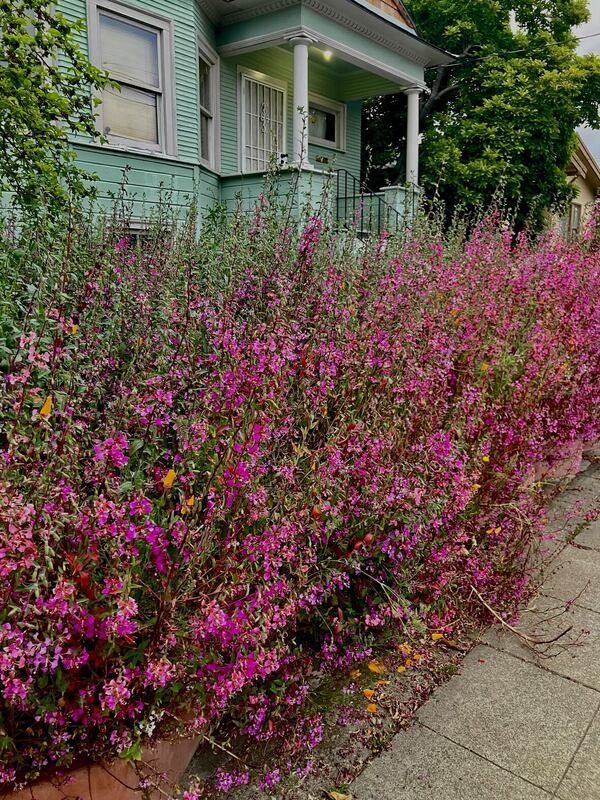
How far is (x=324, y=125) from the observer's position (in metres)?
13.5

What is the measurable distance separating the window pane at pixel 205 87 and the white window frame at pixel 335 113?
9.39 feet

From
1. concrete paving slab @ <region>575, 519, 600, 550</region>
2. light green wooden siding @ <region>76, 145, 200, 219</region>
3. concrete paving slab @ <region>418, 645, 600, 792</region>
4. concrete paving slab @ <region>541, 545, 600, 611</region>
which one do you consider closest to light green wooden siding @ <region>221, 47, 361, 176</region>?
light green wooden siding @ <region>76, 145, 200, 219</region>

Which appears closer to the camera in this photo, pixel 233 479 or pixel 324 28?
pixel 233 479

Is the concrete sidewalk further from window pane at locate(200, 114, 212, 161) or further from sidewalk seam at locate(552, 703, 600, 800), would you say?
window pane at locate(200, 114, 212, 161)

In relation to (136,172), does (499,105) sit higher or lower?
higher

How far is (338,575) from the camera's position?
2.06m

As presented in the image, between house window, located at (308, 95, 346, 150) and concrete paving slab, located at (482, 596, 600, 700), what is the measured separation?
11924 millimetres

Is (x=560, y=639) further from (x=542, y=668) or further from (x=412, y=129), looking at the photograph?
(x=412, y=129)

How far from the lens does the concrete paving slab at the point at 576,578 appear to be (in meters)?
3.12

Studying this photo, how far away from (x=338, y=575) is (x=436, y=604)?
79 centimetres

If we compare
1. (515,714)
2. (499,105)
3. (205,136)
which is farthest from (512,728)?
(499,105)

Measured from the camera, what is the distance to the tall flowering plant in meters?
1.41

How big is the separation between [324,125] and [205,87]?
153 inches

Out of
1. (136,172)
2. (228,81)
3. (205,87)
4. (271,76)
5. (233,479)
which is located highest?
(271,76)
